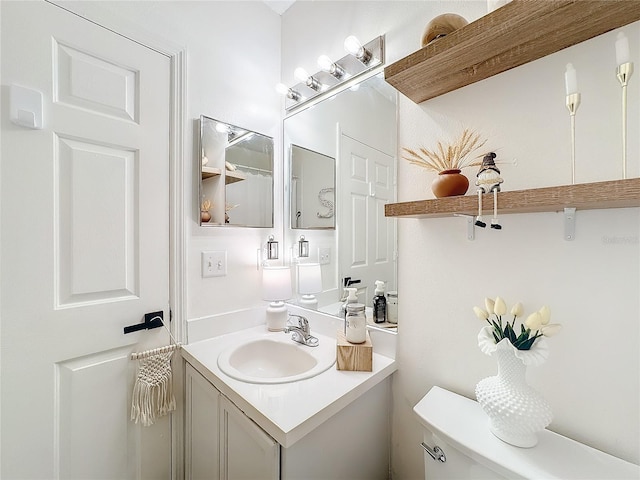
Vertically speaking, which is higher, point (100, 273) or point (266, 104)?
point (266, 104)

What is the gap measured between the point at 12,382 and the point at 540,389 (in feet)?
5.37

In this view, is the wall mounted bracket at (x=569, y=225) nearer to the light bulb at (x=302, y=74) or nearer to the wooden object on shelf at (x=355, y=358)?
the wooden object on shelf at (x=355, y=358)

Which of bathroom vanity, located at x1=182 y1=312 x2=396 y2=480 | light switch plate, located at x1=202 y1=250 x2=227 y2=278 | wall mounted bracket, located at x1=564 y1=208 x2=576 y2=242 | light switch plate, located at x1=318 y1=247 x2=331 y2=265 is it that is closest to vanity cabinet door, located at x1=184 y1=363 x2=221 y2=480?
bathroom vanity, located at x1=182 y1=312 x2=396 y2=480

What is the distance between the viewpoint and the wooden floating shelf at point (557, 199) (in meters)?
0.54

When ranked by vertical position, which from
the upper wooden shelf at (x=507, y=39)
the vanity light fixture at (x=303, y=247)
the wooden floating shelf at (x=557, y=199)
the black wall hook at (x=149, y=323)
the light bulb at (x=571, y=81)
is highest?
the upper wooden shelf at (x=507, y=39)

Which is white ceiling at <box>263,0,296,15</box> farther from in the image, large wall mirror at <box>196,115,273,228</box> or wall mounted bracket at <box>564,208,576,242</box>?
wall mounted bracket at <box>564,208,576,242</box>

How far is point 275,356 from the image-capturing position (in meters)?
1.28

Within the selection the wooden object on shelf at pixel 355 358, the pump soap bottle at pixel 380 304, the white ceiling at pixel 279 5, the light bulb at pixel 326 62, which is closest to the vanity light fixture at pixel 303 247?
the pump soap bottle at pixel 380 304

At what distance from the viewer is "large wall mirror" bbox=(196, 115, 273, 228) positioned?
4.18 ft

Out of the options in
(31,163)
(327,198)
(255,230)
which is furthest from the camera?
(255,230)

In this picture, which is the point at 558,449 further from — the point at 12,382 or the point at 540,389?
the point at 12,382

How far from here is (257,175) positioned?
57.7 inches

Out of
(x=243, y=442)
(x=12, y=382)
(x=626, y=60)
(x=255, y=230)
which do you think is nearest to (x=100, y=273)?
(x=12, y=382)

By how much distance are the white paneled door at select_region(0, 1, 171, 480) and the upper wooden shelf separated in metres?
1.04
